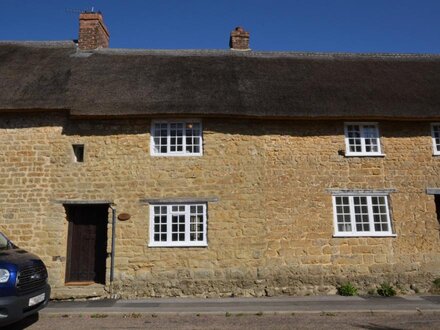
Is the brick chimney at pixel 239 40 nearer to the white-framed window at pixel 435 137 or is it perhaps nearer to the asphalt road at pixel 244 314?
the white-framed window at pixel 435 137

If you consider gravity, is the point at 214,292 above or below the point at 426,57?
below

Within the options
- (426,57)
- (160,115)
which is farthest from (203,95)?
(426,57)

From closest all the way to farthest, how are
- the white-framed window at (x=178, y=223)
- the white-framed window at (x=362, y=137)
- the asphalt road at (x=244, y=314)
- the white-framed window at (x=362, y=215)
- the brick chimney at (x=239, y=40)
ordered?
the asphalt road at (x=244, y=314) < the white-framed window at (x=178, y=223) < the white-framed window at (x=362, y=215) < the white-framed window at (x=362, y=137) < the brick chimney at (x=239, y=40)

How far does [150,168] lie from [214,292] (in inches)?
156

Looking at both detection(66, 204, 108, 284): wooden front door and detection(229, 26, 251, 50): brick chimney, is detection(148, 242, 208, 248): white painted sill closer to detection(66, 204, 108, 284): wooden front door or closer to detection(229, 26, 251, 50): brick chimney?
detection(66, 204, 108, 284): wooden front door

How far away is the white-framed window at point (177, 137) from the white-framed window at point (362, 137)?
4652mm

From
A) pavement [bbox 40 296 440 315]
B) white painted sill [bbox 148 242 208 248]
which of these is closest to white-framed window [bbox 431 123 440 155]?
pavement [bbox 40 296 440 315]

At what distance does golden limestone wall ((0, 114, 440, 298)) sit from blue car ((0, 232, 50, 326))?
309 centimetres

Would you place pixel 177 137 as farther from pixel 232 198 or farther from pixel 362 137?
pixel 362 137

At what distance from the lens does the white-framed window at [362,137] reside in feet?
39.3

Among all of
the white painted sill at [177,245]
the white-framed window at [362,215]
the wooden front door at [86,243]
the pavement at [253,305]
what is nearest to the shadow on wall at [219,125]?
the white-framed window at [362,215]

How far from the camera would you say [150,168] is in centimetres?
1127

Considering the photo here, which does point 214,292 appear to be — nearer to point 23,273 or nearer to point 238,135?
point 238,135

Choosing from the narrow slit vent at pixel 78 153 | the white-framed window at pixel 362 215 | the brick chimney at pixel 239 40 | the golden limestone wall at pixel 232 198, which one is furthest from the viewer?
the brick chimney at pixel 239 40
